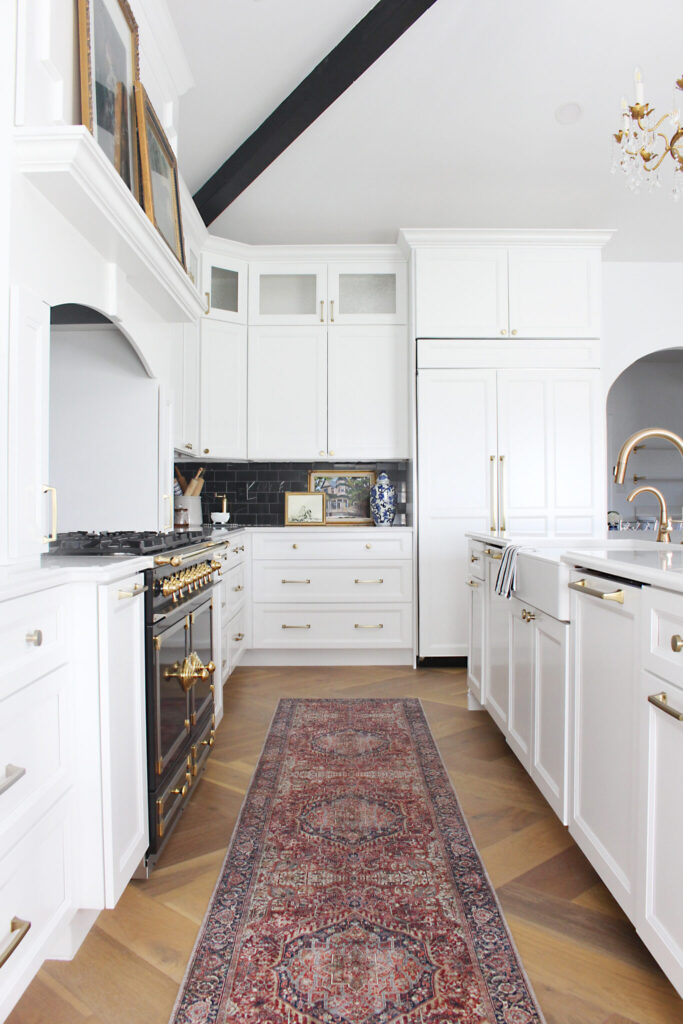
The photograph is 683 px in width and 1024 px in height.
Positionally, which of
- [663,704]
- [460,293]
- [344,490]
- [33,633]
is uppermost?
[460,293]

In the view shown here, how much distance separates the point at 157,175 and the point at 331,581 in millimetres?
2452

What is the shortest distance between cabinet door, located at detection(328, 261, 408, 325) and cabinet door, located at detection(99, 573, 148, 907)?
120 inches

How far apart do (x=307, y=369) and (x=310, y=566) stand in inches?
52.8

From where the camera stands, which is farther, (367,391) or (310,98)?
(367,391)

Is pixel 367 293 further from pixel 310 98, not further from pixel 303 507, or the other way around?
pixel 303 507

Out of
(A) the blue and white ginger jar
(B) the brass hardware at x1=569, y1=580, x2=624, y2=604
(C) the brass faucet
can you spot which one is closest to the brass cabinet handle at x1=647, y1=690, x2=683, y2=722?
(B) the brass hardware at x1=569, y1=580, x2=624, y2=604

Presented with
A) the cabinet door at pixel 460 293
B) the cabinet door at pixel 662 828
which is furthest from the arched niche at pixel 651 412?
the cabinet door at pixel 662 828

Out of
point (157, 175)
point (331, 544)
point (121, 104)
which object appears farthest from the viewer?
point (331, 544)

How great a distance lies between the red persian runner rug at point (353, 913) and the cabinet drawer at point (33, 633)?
2.50 ft

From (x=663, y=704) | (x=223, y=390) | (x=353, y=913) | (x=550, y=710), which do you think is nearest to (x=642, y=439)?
(x=550, y=710)

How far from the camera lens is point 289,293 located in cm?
428

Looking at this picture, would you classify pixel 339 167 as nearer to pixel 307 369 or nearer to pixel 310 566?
pixel 307 369

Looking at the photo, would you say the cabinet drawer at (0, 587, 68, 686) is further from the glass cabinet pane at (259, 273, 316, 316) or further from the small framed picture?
the glass cabinet pane at (259, 273, 316, 316)

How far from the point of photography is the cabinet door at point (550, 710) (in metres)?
1.72
